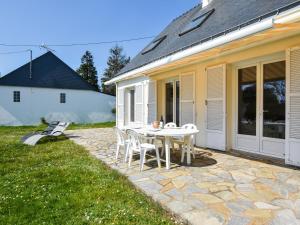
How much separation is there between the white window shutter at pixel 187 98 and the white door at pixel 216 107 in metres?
0.84

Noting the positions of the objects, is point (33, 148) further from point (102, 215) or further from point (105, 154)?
point (102, 215)

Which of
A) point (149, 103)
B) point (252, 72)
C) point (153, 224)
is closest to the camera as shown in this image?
point (153, 224)

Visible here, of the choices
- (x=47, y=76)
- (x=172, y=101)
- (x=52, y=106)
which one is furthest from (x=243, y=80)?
(x=47, y=76)

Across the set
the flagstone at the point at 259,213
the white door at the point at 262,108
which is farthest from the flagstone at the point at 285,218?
the white door at the point at 262,108

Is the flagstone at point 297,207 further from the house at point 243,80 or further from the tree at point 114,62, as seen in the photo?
the tree at point 114,62

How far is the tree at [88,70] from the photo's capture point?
4775 cm

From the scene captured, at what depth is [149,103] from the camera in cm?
1223

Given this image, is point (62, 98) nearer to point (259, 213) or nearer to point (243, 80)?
point (243, 80)

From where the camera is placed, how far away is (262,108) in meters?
6.86

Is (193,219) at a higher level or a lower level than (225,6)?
lower

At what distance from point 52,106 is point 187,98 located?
2112cm

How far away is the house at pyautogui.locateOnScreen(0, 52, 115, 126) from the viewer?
81.7ft

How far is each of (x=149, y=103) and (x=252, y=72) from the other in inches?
235

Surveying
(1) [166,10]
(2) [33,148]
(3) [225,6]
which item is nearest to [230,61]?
(3) [225,6]
